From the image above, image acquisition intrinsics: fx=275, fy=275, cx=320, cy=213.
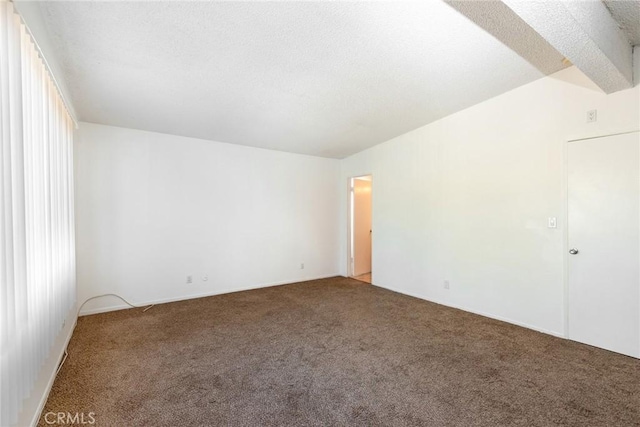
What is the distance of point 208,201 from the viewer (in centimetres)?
449

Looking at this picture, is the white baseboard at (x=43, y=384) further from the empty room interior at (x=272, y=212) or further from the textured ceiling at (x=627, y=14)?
the textured ceiling at (x=627, y=14)

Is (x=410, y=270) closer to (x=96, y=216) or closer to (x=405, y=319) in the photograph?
(x=405, y=319)

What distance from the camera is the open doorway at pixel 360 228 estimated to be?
589 cm

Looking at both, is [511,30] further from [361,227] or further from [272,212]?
[361,227]

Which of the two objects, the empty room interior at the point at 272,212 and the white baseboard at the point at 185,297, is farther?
the white baseboard at the point at 185,297

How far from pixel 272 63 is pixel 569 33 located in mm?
2236

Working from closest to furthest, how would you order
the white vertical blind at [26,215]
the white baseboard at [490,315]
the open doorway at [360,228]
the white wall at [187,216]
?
the white vertical blind at [26,215]
the white baseboard at [490,315]
the white wall at [187,216]
the open doorway at [360,228]

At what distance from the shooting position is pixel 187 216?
431 cm

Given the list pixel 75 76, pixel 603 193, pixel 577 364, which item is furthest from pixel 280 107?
pixel 577 364

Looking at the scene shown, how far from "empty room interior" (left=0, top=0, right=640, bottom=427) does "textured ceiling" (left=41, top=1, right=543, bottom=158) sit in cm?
2

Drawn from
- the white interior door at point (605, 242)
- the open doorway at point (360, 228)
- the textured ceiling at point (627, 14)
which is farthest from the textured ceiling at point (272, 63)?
the open doorway at point (360, 228)

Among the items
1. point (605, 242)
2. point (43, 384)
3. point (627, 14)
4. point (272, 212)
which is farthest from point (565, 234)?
point (43, 384)

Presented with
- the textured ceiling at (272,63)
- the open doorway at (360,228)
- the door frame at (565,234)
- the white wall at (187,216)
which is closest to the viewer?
the textured ceiling at (272,63)

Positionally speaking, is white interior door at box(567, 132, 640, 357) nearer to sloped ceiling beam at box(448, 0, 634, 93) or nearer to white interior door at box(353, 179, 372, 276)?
sloped ceiling beam at box(448, 0, 634, 93)
